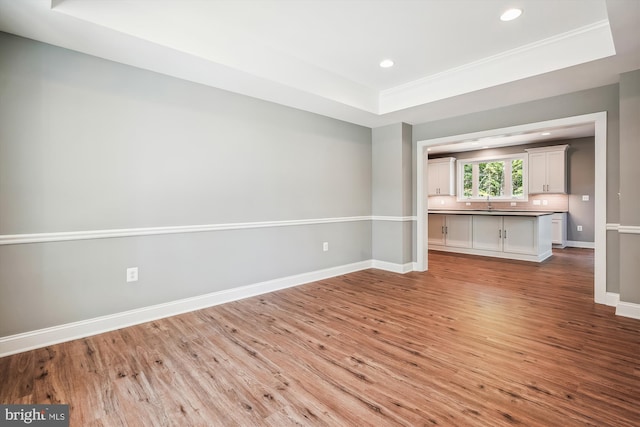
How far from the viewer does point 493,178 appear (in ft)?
26.9

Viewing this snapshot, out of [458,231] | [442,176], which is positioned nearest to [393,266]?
[458,231]

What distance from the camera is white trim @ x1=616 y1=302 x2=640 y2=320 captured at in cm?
301

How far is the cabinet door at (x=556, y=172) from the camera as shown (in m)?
7.18

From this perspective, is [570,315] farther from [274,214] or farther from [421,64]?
[274,214]

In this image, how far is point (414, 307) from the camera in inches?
132

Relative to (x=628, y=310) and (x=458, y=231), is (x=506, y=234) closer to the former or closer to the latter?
(x=458, y=231)

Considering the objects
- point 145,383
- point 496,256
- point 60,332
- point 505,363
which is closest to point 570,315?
point 505,363

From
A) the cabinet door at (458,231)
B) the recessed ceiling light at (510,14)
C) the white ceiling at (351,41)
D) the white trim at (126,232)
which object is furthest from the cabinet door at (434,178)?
the recessed ceiling light at (510,14)

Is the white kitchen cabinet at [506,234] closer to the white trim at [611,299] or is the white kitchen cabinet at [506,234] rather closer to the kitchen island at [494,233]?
the kitchen island at [494,233]

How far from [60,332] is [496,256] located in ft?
22.0

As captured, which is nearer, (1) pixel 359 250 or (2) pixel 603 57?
(2) pixel 603 57

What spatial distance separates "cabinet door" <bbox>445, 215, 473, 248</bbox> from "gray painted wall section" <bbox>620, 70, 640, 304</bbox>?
337 cm

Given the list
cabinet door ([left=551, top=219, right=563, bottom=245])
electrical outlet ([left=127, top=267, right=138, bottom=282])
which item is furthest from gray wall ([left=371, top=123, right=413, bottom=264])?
cabinet door ([left=551, top=219, right=563, bottom=245])

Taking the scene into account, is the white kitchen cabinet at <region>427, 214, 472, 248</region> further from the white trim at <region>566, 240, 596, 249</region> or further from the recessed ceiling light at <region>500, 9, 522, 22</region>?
the recessed ceiling light at <region>500, 9, 522, 22</region>
